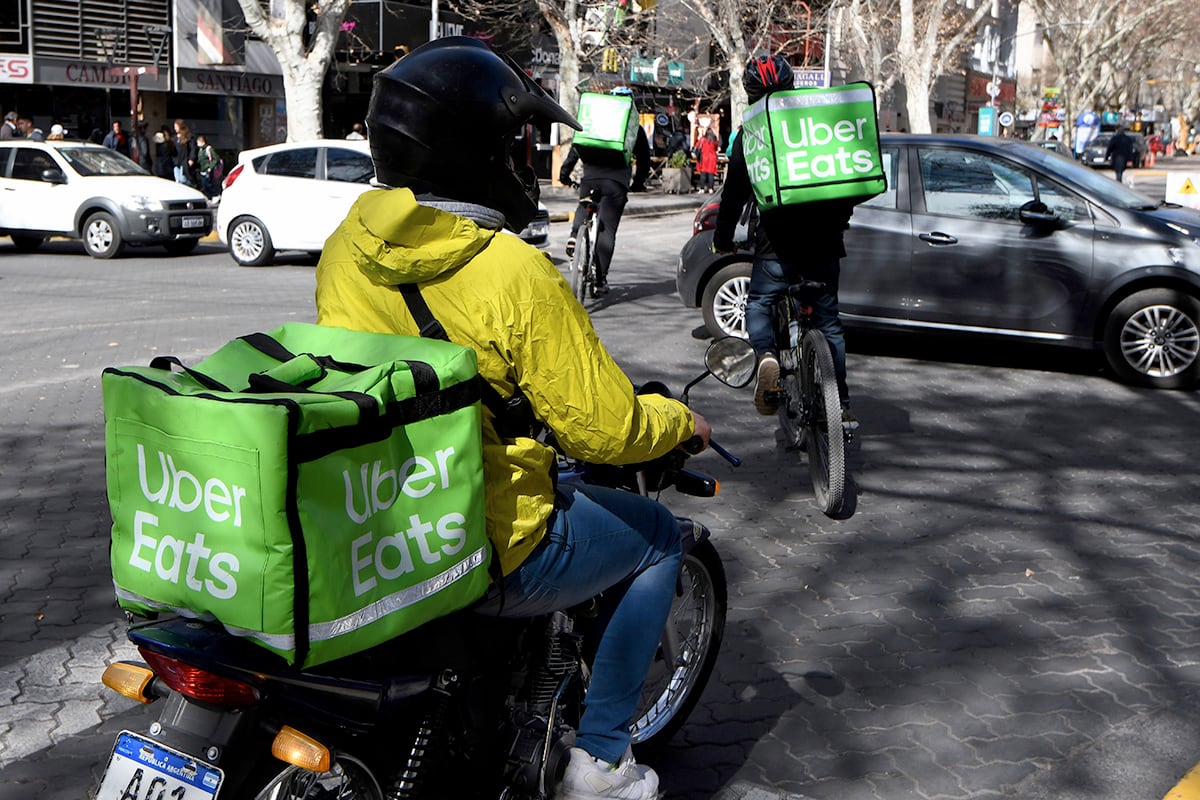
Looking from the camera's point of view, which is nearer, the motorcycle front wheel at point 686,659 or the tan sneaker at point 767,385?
the motorcycle front wheel at point 686,659

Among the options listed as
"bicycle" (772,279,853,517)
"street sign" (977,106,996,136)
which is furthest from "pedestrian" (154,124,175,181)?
"street sign" (977,106,996,136)

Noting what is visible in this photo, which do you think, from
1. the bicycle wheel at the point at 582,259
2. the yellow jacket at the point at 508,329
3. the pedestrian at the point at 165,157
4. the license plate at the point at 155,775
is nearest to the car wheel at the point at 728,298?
the bicycle wheel at the point at 582,259

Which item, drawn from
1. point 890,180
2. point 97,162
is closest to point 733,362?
point 890,180

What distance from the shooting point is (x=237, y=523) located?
7.06 feet

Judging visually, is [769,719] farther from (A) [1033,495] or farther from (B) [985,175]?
(B) [985,175]

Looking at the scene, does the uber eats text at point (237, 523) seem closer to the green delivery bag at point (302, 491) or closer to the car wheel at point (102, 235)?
the green delivery bag at point (302, 491)

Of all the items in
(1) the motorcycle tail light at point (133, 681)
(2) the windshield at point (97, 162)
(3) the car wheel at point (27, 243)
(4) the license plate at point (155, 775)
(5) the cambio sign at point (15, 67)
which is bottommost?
(3) the car wheel at point (27, 243)

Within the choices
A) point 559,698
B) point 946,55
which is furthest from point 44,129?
point 559,698

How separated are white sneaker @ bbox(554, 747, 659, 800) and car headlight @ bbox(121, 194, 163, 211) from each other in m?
16.5

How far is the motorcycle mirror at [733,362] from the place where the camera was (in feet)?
11.8

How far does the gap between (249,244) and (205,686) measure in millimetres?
15319

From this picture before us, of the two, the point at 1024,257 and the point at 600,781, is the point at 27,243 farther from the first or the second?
the point at 600,781

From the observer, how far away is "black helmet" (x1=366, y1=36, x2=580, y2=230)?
2.72m

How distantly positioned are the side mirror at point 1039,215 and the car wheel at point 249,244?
33.7 feet
